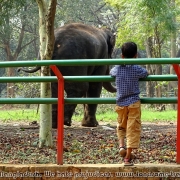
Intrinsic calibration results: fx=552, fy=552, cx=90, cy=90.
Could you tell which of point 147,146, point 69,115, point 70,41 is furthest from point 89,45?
point 147,146

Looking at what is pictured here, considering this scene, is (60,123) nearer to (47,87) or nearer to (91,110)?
(47,87)

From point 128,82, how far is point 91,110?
24.4 feet

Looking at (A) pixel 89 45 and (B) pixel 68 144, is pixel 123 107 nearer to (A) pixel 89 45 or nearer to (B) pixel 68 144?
(B) pixel 68 144

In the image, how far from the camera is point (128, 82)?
555cm

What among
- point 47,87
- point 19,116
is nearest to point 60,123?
point 47,87

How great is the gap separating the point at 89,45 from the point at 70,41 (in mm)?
756

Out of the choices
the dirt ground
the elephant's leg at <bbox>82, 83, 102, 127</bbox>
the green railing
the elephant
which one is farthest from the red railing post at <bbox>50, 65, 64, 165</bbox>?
the elephant's leg at <bbox>82, 83, 102, 127</bbox>

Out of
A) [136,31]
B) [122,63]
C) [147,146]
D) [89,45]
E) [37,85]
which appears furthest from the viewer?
[136,31]

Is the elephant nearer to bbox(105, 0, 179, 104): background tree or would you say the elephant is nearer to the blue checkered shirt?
the blue checkered shirt

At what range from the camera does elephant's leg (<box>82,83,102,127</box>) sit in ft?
40.8

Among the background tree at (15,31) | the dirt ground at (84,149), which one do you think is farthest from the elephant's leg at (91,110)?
the background tree at (15,31)

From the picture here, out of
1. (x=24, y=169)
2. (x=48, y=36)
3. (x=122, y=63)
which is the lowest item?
(x=24, y=169)

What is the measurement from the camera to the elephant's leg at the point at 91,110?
489 inches

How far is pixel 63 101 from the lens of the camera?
5.80 meters
